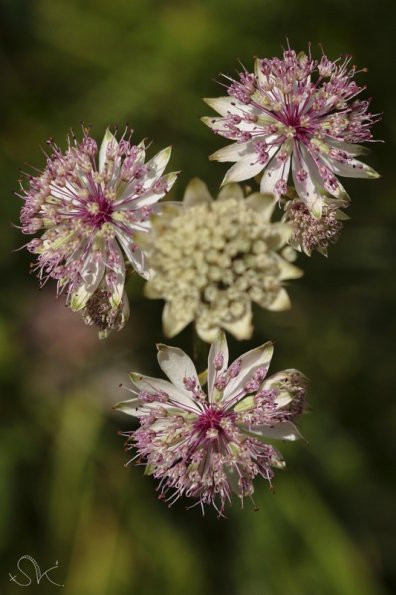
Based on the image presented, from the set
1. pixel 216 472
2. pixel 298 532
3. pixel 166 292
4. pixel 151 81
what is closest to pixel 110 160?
pixel 166 292

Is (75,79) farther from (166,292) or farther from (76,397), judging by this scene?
(166,292)

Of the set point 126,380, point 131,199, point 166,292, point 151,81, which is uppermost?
point 151,81

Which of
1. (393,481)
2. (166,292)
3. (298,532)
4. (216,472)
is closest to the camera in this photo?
(166,292)

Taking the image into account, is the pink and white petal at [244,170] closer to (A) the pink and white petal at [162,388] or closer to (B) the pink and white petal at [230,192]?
(B) the pink and white petal at [230,192]

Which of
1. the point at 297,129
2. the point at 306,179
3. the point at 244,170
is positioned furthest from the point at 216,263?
the point at 297,129

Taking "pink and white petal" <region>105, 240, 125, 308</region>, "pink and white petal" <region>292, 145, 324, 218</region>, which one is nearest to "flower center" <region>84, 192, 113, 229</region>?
"pink and white petal" <region>105, 240, 125, 308</region>

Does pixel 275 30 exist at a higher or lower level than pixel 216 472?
higher

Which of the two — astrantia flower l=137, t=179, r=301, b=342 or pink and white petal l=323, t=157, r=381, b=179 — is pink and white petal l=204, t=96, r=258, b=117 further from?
astrantia flower l=137, t=179, r=301, b=342

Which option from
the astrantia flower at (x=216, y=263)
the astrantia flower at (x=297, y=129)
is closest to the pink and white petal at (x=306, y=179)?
the astrantia flower at (x=297, y=129)
